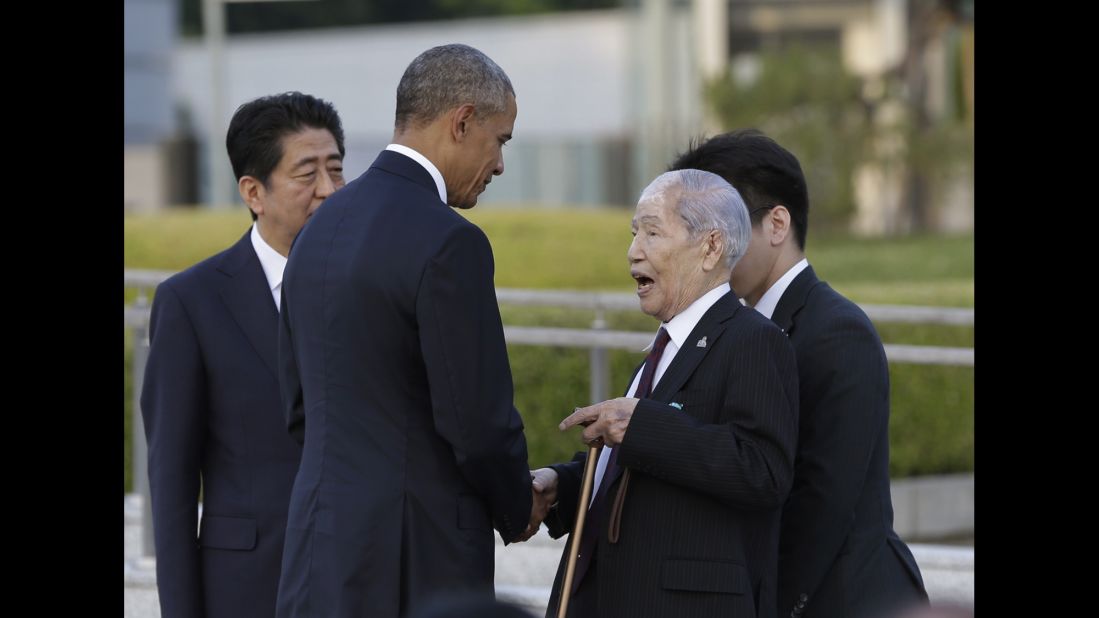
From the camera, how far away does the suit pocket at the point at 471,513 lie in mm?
3227

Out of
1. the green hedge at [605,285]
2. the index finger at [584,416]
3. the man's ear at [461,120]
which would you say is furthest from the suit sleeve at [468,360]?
the green hedge at [605,285]

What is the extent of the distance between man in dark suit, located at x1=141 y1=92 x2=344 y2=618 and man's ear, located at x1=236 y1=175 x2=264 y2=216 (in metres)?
0.22

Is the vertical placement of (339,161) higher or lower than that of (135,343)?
higher

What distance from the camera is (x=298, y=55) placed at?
2481cm

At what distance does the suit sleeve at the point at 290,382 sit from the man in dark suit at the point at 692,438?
2.08 ft

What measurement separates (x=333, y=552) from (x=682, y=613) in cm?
73

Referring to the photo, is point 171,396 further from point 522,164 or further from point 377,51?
point 377,51

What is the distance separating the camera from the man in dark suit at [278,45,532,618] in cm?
311

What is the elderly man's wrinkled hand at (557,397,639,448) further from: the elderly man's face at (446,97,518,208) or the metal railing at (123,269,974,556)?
the metal railing at (123,269,974,556)

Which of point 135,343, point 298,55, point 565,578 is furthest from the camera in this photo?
→ point 298,55

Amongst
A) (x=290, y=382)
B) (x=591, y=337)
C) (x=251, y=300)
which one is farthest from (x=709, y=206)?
(x=591, y=337)
